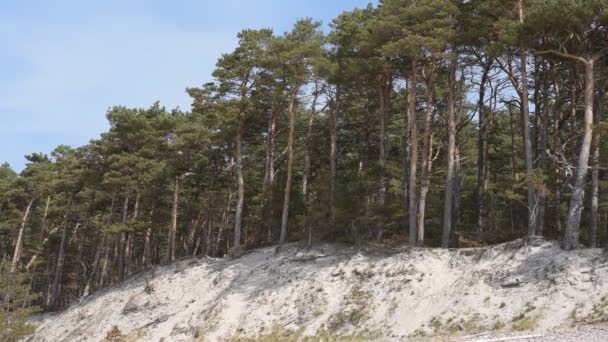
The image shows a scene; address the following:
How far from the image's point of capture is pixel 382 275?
76.0ft

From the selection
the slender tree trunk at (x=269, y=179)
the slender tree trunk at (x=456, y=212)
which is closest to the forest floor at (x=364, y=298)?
the slender tree trunk at (x=269, y=179)

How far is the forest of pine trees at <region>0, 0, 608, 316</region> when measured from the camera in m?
21.8

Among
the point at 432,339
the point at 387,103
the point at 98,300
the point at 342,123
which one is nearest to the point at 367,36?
the point at 387,103

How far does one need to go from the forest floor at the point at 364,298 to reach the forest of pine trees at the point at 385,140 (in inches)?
53.8

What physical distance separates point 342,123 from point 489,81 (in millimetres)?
9955

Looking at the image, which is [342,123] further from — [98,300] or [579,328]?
[579,328]

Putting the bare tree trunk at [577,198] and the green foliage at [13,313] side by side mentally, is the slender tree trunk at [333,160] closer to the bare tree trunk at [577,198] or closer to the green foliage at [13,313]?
the bare tree trunk at [577,198]

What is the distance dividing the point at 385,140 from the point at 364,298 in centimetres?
993

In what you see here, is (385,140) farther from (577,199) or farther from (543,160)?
(577,199)

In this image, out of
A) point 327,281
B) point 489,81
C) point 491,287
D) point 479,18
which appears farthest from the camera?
point 489,81

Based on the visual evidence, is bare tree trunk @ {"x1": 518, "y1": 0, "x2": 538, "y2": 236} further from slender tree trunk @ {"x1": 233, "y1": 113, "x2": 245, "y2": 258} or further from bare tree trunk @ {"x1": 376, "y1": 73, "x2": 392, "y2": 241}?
slender tree trunk @ {"x1": 233, "y1": 113, "x2": 245, "y2": 258}

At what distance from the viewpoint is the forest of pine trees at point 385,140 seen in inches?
859

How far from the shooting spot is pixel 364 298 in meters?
22.5

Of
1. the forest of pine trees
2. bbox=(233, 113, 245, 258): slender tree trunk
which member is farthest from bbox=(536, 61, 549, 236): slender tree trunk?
bbox=(233, 113, 245, 258): slender tree trunk
